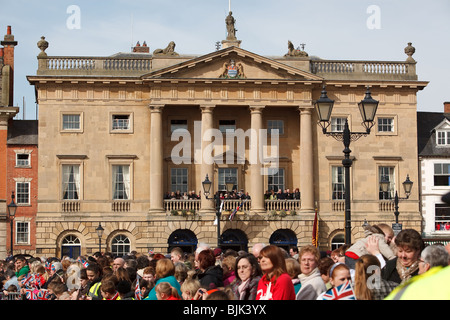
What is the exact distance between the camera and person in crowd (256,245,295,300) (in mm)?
9234

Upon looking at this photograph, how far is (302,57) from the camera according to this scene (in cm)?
5569

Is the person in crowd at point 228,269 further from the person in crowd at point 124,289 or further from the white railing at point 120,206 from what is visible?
the white railing at point 120,206

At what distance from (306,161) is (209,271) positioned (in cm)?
4178

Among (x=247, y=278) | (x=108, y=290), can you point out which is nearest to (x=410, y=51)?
(x=108, y=290)

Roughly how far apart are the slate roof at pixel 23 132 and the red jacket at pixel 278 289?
156ft

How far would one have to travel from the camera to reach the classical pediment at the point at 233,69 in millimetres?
53938

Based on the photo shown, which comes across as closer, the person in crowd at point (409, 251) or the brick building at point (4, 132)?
the person in crowd at point (409, 251)

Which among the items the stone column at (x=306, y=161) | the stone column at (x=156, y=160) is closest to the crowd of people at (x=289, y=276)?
the stone column at (x=156, y=160)

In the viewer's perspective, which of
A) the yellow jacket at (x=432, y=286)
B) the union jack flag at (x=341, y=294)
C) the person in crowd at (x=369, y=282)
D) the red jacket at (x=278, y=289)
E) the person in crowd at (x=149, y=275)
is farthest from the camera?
the person in crowd at (x=149, y=275)

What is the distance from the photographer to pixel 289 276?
9.91 m

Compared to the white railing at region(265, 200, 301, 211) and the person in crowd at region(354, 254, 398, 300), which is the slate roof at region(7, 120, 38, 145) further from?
the person in crowd at region(354, 254, 398, 300)

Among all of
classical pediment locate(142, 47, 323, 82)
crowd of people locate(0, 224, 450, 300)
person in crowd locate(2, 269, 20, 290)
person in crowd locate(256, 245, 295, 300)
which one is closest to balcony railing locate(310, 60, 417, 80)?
classical pediment locate(142, 47, 323, 82)

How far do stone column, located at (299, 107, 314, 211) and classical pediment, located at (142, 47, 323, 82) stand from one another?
2.57 metres

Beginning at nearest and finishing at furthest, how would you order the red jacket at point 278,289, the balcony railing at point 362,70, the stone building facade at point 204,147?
the red jacket at point 278,289 < the stone building facade at point 204,147 < the balcony railing at point 362,70
